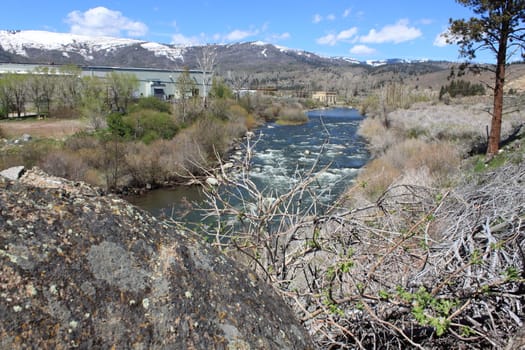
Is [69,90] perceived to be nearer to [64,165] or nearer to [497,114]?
[64,165]

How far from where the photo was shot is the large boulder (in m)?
1.22

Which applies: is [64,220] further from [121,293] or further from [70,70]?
[70,70]

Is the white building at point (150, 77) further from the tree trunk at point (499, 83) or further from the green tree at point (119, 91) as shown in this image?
the tree trunk at point (499, 83)

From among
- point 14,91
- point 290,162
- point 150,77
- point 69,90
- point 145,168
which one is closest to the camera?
point 145,168

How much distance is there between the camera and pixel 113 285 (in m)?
1.40

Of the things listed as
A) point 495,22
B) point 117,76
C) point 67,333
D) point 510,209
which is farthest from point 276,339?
point 117,76

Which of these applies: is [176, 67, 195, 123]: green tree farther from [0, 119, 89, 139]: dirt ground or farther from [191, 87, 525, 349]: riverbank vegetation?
[191, 87, 525, 349]: riverbank vegetation

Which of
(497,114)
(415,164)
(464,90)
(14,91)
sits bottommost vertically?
(415,164)

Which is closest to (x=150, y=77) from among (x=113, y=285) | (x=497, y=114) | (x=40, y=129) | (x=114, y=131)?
(x=40, y=129)

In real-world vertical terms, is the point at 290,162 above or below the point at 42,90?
below

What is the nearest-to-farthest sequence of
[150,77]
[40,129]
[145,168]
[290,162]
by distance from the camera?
[145,168] → [290,162] → [40,129] → [150,77]

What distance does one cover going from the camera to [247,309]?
168 cm

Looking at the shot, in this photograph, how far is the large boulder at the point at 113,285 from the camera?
1.22 m

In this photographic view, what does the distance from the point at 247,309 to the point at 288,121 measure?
47215mm
